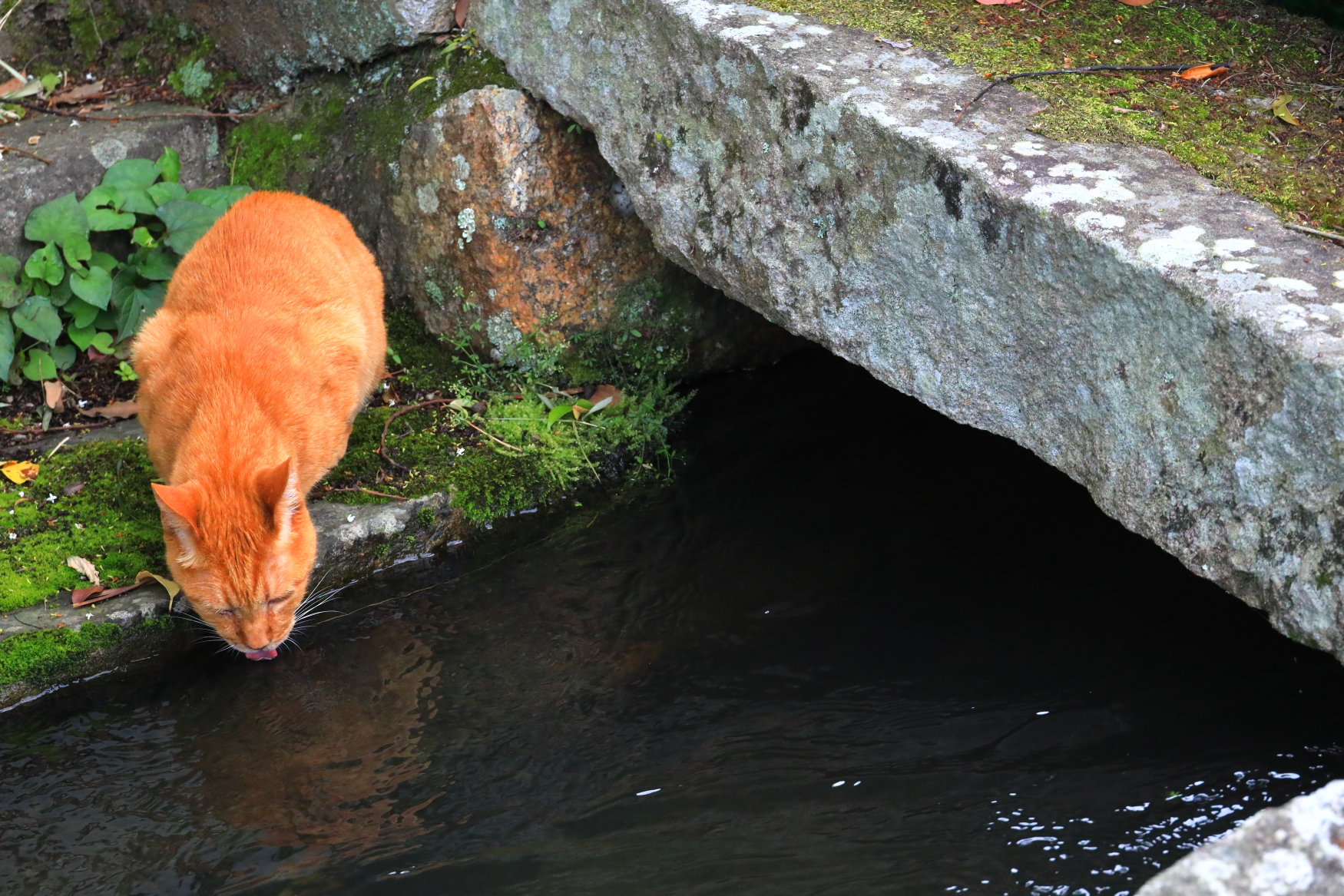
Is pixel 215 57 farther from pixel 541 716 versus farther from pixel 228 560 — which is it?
pixel 541 716

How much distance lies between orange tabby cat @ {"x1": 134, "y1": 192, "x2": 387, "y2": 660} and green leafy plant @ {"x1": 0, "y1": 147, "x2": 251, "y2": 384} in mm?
883

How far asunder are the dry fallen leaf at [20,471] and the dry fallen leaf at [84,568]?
647 mm

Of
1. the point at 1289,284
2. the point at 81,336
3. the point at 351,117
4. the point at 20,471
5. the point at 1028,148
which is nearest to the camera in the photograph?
the point at 1289,284

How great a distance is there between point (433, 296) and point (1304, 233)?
3701 millimetres

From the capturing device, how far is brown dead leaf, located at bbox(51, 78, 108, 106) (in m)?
5.82

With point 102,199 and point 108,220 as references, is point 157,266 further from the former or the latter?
point 102,199

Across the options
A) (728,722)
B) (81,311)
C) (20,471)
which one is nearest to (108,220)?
(81,311)

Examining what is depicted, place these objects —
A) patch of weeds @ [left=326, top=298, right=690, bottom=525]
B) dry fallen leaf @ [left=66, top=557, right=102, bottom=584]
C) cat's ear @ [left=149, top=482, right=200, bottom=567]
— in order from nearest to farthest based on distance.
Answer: cat's ear @ [left=149, top=482, right=200, bottom=567]
dry fallen leaf @ [left=66, top=557, right=102, bottom=584]
patch of weeds @ [left=326, top=298, right=690, bottom=525]

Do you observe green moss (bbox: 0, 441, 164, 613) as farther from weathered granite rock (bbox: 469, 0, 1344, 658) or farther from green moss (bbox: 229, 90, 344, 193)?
weathered granite rock (bbox: 469, 0, 1344, 658)

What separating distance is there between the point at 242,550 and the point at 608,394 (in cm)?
213

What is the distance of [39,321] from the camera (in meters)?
5.00

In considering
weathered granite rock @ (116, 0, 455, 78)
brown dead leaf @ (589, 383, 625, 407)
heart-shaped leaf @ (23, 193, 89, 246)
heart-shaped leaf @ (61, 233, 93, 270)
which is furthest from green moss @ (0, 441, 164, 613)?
weathered granite rock @ (116, 0, 455, 78)

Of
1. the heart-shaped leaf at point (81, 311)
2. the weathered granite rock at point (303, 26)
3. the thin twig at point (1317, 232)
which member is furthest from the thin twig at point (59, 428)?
the thin twig at point (1317, 232)

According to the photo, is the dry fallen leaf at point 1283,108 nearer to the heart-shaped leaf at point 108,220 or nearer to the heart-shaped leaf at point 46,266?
the heart-shaped leaf at point 108,220
